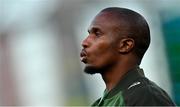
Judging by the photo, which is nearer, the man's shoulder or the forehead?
the man's shoulder

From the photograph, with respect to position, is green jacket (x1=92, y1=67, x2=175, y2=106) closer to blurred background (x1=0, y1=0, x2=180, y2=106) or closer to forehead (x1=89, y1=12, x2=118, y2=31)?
forehead (x1=89, y1=12, x2=118, y2=31)

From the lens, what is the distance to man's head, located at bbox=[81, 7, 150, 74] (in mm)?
2387

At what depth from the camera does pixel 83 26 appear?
5.73 metres

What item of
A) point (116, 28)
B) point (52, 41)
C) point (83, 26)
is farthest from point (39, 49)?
point (116, 28)

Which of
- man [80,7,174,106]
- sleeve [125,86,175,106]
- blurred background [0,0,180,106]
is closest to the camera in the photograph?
sleeve [125,86,175,106]

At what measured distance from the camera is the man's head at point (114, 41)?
2.39 metres

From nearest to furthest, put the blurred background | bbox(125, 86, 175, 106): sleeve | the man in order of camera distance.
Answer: bbox(125, 86, 175, 106): sleeve
the man
the blurred background

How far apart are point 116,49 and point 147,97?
0.30m

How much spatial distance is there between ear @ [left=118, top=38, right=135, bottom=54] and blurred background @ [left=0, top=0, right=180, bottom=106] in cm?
288

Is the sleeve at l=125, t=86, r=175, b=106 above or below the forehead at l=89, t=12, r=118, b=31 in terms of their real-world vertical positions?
below

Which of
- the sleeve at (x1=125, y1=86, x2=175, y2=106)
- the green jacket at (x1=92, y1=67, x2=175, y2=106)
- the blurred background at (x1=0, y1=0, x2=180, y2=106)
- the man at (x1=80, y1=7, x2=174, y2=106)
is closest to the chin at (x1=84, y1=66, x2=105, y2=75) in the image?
the man at (x1=80, y1=7, x2=174, y2=106)

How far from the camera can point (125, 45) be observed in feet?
7.80

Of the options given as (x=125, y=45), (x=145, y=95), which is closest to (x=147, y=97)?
(x=145, y=95)

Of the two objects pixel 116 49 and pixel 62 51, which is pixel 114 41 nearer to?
pixel 116 49
